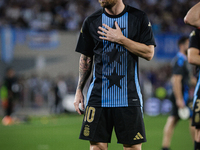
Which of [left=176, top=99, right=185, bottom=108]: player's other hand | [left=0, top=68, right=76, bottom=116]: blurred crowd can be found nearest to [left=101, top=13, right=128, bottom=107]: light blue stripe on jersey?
[left=176, top=99, right=185, bottom=108]: player's other hand

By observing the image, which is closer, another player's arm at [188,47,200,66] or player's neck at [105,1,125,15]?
player's neck at [105,1,125,15]

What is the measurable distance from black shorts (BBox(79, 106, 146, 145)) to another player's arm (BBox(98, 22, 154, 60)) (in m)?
0.55

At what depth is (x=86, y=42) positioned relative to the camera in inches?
143

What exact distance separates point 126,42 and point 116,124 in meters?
0.80

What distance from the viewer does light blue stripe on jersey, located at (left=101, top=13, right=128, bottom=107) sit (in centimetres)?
340

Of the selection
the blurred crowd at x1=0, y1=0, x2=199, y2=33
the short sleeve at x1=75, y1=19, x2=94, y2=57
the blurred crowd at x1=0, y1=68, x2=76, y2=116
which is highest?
the blurred crowd at x1=0, y1=0, x2=199, y2=33

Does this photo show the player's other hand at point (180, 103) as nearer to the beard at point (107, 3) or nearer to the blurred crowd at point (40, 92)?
the beard at point (107, 3)

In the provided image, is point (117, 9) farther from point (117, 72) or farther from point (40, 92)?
point (40, 92)

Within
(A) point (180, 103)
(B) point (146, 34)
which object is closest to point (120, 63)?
(B) point (146, 34)

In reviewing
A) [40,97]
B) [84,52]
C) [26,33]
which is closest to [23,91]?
[40,97]

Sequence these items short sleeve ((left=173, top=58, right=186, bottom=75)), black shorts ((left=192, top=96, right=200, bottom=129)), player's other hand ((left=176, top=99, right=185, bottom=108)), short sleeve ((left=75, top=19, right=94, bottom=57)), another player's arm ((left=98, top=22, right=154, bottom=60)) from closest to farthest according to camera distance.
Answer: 1. another player's arm ((left=98, top=22, right=154, bottom=60))
2. short sleeve ((left=75, top=19, right=94, bottom=57))
3. black shorts ((left=192, top=96, right=200, bottom=129))
4. player's other hand ((left=176, top=99, right=185, bottom=108))
5. short sleeve ((left=173, top=58, right=186, bottom=75))

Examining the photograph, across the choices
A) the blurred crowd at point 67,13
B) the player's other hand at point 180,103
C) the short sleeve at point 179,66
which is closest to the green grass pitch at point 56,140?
the player's other hand at point 180,103

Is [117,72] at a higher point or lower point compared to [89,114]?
higher

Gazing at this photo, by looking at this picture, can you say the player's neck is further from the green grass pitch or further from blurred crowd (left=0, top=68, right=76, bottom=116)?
blurred crowd (left=0, top=68, right=76, bottom=116)
